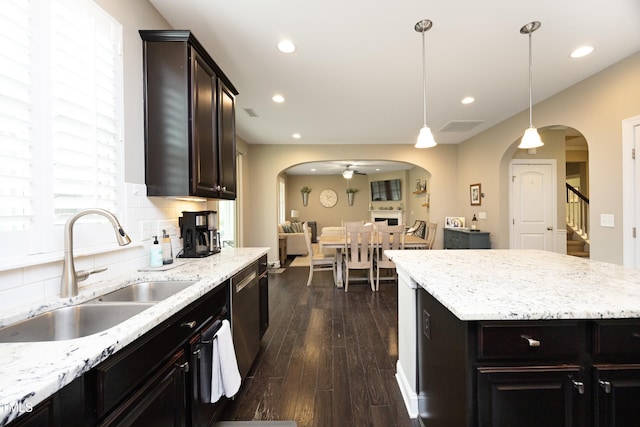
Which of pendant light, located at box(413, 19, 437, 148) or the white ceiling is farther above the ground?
the white ceiling

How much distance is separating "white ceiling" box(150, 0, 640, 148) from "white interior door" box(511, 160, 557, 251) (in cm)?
135

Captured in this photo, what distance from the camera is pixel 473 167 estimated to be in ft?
16.9

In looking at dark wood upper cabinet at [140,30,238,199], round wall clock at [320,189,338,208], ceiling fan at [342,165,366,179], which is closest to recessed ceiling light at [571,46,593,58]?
dark wood upper cabinet at [140,30,238,199]

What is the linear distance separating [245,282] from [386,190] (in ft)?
28.1

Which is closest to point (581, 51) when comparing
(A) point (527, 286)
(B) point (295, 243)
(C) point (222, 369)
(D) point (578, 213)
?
(A) point (527, 286)

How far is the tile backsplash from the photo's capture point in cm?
106

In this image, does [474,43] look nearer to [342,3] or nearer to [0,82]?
[342,3]

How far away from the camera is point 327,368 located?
2152 millimetres

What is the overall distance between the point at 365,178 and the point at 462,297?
974cm

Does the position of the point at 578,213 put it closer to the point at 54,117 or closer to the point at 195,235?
the point at 195,235

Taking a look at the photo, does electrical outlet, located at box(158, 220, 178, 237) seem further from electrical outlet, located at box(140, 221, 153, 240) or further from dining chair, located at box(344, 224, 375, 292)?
dining chair, located at box(344, 224, 375, 292)

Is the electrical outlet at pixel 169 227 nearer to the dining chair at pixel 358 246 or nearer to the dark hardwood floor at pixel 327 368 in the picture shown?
the dark hardwood floor at pixel 327 368

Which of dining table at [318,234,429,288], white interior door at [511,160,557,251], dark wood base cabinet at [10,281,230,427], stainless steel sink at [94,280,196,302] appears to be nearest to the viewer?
dark wood base cabinet at [10,281,230,427]

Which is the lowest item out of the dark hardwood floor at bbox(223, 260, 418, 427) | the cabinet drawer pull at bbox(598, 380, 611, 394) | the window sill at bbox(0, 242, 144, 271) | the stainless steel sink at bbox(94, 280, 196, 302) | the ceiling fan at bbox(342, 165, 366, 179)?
the dark hardwood floor at bbox(223, 260, 418, 427)
